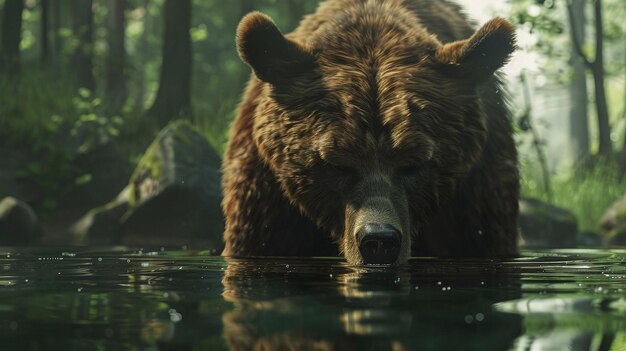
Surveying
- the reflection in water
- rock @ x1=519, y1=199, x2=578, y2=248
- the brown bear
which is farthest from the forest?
the reflection in water

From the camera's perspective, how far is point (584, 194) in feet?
53.2

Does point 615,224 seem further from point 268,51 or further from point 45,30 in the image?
point 45,30

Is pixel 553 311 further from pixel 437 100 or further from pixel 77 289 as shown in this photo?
pixel 437 100

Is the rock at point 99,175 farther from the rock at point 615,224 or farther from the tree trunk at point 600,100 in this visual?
the tree trunk at point 600,100

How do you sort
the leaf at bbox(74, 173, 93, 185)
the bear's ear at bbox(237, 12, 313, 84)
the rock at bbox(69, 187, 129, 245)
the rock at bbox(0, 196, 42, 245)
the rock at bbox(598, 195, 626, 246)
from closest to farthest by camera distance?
the bear's ear at bbox(237, 12, 313, 84) < the rock at bbox(0, 196, 42, 245) < the rock at bbox(69, 187, 129, 245) < the rock at bbox(598, 195, 626, 246) < the leaf at bbox(74, 173, 93, 185)

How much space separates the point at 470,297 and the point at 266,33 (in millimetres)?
2722

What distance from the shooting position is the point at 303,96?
239 inches

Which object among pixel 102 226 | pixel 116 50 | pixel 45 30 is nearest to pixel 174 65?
pixel 45 30

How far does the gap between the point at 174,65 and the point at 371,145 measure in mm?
10941

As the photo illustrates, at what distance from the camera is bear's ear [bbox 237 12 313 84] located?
19.7ft

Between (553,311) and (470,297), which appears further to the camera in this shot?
(470,297)

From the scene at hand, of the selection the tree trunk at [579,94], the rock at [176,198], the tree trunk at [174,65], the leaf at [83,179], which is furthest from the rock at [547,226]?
the tree trunk at [579,94]

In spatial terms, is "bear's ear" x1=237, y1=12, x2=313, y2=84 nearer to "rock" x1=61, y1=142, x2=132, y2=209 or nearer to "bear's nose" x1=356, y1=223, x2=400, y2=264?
"bear's nose" x1=356, y1=223, x2=400, y2=264

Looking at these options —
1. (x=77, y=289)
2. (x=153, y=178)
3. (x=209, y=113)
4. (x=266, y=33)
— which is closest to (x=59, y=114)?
(x=209, y=113)
